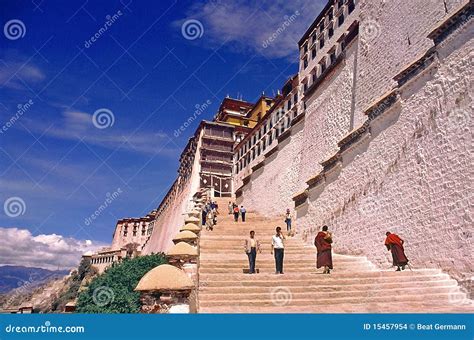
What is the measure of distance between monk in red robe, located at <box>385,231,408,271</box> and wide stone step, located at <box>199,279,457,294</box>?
0.87m

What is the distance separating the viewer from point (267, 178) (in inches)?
982

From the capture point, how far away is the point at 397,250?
8.16 m

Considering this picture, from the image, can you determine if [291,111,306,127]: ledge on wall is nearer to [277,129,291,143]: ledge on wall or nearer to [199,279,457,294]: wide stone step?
[277,129,291,143]: ledge on wall

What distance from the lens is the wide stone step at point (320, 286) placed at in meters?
6.66

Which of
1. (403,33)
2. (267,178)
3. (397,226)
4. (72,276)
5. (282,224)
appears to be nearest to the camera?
(397,226)

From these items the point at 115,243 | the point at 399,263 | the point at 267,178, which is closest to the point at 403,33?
the point at 399,263

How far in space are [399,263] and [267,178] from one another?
17.0 metres

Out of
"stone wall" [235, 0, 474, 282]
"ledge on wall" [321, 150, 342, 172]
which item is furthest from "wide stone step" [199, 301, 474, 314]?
"ledge on wall" [321, 150, 342, 172]

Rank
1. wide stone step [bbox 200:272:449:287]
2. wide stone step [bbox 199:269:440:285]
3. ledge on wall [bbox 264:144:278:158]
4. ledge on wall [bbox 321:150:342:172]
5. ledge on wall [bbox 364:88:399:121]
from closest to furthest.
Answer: wide stone step [bbox 200:272:449:287] < wide stone step [bbox 199:269:440:285] < ledge on wall [bbox 364:88:399:121] < ledge on wall [bbox 321:150:342:172] < ledge on wall [bbox 264:144:278:158]

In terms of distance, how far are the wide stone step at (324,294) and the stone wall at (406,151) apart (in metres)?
0.46

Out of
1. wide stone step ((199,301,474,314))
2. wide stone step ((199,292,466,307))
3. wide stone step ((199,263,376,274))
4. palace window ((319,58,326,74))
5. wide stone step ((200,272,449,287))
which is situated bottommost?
wide stone step ((199,301,474,314))

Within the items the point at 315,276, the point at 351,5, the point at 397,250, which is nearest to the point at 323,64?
the point at 351,5

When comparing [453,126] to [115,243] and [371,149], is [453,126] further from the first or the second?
[115,243]

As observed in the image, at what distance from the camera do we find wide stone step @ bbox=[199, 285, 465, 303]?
6441 millimetres
